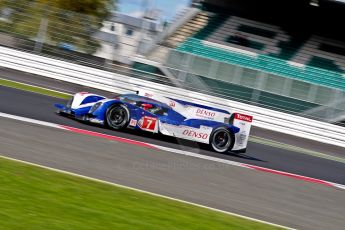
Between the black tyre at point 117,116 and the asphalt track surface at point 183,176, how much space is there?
1.17m

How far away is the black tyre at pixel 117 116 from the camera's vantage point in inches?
466

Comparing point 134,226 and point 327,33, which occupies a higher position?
point 327,33

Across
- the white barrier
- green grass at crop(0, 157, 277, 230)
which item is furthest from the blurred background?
green grass at crop(0, 157, 277, 230)

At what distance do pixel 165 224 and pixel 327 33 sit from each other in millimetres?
21601

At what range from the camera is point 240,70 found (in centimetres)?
1978

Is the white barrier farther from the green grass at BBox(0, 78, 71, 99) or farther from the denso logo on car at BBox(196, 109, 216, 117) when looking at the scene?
the denso logo on car at BBox(196, 109, 216, 117)

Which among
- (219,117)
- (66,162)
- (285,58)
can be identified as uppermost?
(285,58)

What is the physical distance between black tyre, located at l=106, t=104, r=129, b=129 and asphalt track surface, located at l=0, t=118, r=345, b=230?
117 centimetres

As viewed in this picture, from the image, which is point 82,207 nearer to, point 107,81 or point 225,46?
point 107,81

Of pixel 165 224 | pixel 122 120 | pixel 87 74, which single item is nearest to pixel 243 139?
pixel 122 120

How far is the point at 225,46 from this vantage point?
2480cm

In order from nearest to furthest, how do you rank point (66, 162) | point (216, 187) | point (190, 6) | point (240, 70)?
point (66, 162)
point (216, 187)
point (240, 70)
point (190, 6)

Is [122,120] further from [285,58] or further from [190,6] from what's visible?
[190,6]

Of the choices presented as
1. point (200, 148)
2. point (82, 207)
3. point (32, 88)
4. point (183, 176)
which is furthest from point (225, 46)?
point (82, 207)
